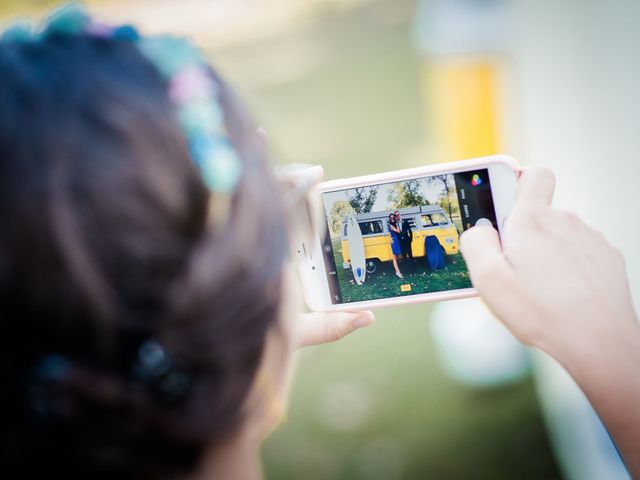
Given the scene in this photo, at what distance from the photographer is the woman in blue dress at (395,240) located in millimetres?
1296

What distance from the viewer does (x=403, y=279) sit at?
129 centimetres

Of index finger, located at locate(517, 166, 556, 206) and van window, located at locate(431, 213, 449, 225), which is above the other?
index finger, located at locate(517, 166, 556, 206)

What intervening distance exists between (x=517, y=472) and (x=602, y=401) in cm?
183

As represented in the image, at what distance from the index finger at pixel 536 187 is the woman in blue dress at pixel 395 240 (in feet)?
1.16

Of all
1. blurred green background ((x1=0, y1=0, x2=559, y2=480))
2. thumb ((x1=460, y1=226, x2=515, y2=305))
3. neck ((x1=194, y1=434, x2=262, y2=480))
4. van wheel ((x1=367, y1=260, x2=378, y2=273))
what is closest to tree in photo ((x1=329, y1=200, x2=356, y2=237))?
van wheel ((x1=367, y1=260, x2=378, y2=273))

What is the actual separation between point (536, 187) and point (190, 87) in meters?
0.61

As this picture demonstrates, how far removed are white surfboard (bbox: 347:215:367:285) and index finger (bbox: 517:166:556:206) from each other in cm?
42

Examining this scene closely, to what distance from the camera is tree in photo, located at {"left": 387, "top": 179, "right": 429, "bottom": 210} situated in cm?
126

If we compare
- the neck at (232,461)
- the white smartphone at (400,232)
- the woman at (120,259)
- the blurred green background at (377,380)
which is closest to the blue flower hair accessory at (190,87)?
the woman at (120,259)

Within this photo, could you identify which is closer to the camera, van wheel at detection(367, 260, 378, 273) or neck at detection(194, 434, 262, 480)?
neck at detection(194, 434, 262, 480)

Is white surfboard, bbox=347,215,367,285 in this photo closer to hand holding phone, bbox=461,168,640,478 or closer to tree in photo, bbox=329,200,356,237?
tree in photo, bbox=329,200,356,237

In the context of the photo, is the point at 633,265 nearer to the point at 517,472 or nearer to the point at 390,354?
the point at 517,472

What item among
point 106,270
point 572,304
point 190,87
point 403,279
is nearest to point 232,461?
point 106,270

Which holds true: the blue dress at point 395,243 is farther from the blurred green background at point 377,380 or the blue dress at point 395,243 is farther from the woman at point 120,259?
the blurred green background at point 377,380
